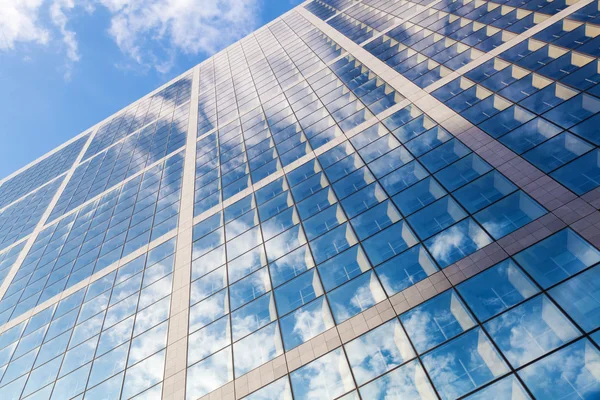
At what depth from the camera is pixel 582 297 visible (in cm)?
1339

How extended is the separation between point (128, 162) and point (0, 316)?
21.4 metres

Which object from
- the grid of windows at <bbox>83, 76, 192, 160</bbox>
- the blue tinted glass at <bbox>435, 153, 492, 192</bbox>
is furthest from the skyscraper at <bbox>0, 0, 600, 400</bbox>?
the grid of windows at <bbox>83, 76, 192, 160</bbox>

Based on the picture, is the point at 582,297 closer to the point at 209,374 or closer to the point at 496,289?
the point at 496,289

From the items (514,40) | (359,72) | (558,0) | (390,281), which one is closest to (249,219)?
(390,281)

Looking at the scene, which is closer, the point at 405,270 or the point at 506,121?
the point at 405,270

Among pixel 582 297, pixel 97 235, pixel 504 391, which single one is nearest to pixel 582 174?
pixel 582 297

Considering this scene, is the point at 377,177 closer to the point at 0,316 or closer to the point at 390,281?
the point at 390,281

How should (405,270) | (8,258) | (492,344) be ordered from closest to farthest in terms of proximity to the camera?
Result: (492,344) → (405,270) → (8,258)

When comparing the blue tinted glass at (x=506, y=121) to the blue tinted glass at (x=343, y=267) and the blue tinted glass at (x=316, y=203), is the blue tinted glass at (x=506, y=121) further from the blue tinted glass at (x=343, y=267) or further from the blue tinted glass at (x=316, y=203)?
the blue tinted glass at (x=343, y=267)

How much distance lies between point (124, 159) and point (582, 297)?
49.6 m

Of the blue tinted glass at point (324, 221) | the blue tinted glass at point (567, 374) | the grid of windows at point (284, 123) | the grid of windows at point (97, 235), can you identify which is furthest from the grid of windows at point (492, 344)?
the grid of windows at point (97, 235)

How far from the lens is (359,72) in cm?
3694

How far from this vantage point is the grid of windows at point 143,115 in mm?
A: 58322

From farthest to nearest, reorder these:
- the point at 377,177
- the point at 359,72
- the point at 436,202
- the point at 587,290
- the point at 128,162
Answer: the point at 128,162 < the point at 359,72 < the point at 377,177 < the point at 436,202 < the point at 587,290
